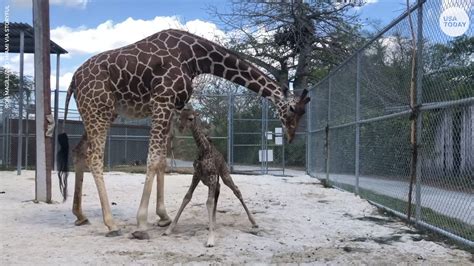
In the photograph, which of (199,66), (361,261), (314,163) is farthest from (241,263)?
(314,163)

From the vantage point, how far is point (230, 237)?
6777mm

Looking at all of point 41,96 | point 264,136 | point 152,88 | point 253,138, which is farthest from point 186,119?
point 253,138

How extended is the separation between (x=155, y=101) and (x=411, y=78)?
11.8 ft

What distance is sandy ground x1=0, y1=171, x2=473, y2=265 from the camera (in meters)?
5.70

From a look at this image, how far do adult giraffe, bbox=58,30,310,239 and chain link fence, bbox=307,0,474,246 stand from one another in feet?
5.68

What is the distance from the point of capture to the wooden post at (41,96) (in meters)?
9.96

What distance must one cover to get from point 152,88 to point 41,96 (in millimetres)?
3716

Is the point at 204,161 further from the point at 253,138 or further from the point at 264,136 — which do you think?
the point at 253,138

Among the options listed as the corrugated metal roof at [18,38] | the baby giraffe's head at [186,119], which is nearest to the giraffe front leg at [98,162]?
the baby giraffe's head at [186,119]

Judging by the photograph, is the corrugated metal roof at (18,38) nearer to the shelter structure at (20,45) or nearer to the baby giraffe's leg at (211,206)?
the shelter structure at (20,45)

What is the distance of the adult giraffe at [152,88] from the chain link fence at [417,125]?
173 cm

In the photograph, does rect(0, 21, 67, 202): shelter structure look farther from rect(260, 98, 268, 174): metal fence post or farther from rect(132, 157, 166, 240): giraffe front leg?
rect(132, 157, 166, 240): giraffe front leg

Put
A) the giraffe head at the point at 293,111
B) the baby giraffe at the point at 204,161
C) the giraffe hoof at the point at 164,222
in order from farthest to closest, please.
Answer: the giraffe hoof at the point at 164,222
the giraffe head at the point at 293,111
the baby giraffe at the point at 204,161

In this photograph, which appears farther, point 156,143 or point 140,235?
point 156,143
